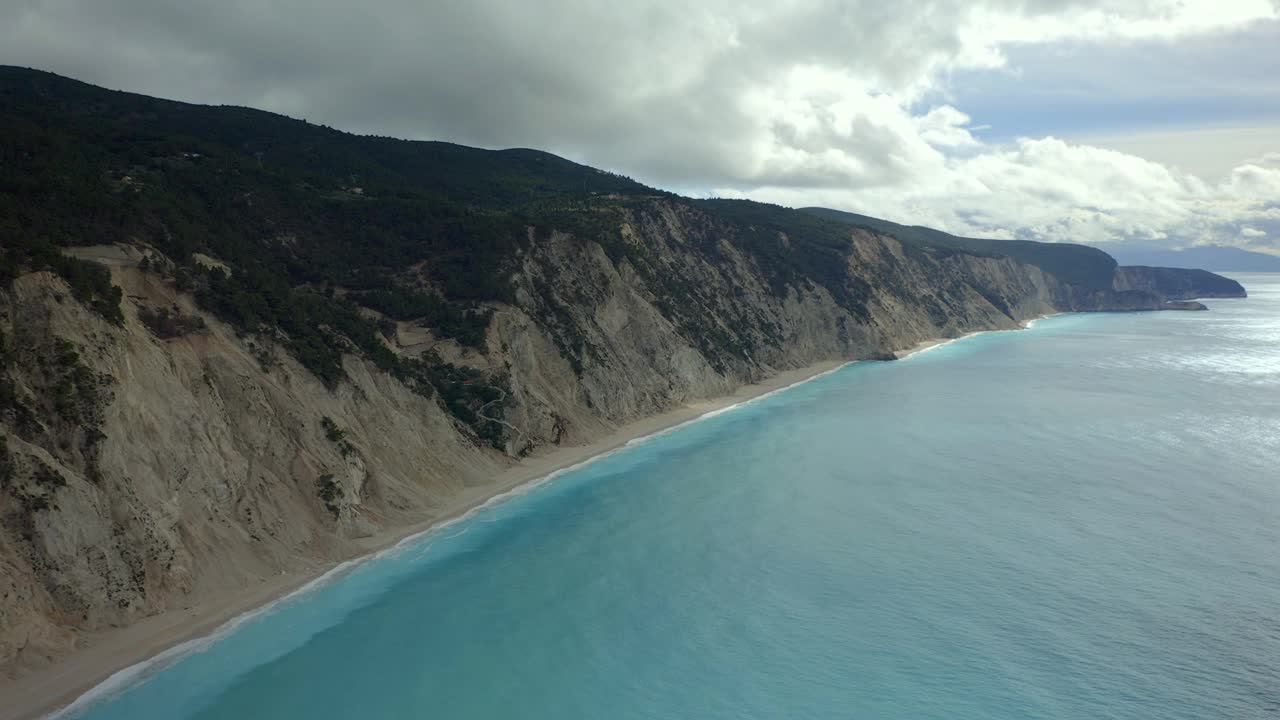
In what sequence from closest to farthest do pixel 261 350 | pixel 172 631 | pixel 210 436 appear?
1. pixel 172 631
2. pixel 210 436
3. pixel 261 350

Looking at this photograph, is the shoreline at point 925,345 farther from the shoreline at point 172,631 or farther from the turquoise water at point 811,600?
the shoreline at point 172,631

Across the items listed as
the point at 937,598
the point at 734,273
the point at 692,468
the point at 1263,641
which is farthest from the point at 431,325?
the point at 734,273

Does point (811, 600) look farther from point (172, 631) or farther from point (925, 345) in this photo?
point (925, 345)

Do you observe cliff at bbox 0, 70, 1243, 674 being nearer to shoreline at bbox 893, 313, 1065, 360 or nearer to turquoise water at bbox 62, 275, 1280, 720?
turquoise water at bbox 62, 275, 1280, 720

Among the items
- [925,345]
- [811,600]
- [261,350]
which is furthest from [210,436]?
[925,345]

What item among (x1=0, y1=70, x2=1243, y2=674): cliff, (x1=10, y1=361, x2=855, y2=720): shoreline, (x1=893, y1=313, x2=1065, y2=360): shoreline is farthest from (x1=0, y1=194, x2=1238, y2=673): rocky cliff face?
(x1=893, y1=313, x2=1065, y2=360): shoreline

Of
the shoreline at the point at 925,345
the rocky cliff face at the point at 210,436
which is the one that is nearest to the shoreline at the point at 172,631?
the rocky cliff face at the point at 210,436
